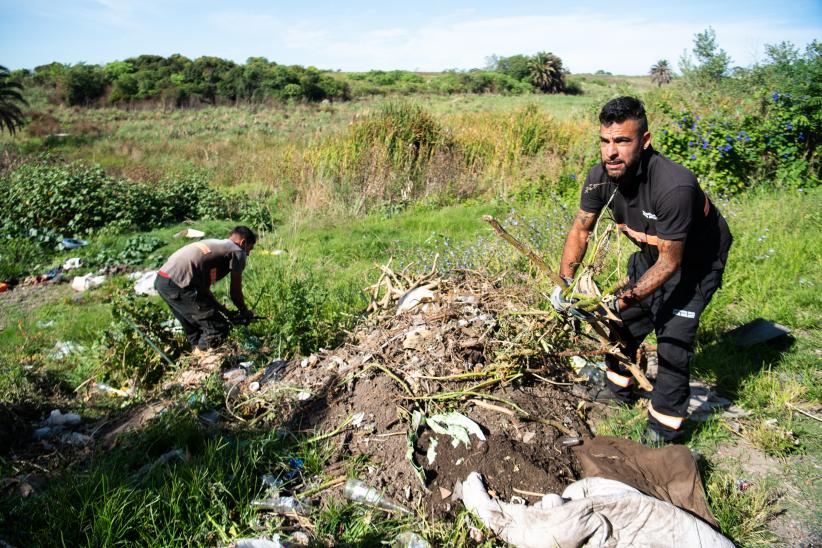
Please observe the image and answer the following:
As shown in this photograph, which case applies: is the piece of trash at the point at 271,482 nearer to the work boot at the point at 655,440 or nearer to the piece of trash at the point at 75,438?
the piece of trash at the point at 75,438

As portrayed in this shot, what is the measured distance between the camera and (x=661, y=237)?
268 cm

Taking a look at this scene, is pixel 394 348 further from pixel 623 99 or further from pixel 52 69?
pixel 52 69

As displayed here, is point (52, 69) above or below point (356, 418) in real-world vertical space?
above

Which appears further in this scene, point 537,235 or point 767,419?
point 537,235

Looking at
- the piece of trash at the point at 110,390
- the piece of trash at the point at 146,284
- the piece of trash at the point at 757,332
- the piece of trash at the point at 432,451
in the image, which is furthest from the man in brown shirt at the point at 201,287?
the piece of trash at the point at 757,332

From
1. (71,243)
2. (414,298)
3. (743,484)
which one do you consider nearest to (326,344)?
(414,298)

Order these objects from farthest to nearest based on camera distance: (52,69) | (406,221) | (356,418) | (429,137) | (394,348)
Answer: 1. (52,69)
2. (429,137)
3. (406,221)
4. (394,348)
5. (356,418)

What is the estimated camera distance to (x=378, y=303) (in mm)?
4719

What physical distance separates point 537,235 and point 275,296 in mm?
3156

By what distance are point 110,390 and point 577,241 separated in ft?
14.1

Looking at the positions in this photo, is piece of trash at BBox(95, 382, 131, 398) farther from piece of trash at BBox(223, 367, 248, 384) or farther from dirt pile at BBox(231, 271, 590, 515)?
dirt pile at BBox(231, 271, 590, 515)

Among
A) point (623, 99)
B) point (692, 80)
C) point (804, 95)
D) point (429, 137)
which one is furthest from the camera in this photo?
point (692, 80)

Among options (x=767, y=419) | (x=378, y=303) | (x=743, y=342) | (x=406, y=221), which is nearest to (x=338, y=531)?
(x=378, y=303)

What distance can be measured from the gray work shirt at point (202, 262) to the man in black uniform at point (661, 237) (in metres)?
3.52
